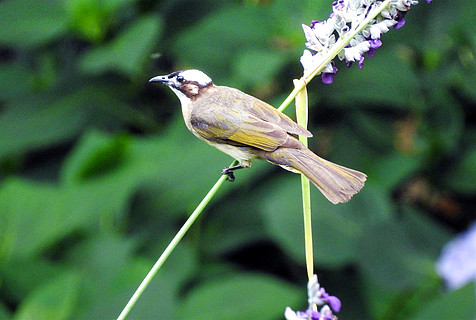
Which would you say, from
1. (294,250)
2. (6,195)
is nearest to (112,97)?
(6,195)

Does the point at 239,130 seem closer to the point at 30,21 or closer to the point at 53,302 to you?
the point at 53,302

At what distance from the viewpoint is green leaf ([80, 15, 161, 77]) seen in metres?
2.92

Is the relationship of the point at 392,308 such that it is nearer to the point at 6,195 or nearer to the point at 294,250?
the point at 294,250

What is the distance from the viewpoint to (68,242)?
2.88m

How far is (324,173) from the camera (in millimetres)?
1338

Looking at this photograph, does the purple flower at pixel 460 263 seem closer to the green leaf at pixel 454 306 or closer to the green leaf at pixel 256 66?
the green leaf at pixel 454 306

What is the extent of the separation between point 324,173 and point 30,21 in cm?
224

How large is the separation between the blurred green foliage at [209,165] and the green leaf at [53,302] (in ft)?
0.04

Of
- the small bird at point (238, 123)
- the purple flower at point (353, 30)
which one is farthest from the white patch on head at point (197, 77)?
the purple flower at point (353, 30)

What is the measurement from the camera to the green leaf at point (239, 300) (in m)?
2.58

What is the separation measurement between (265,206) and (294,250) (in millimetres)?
225

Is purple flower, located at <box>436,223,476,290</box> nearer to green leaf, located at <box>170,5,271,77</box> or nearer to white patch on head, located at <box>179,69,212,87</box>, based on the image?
green leaf, located at <box>170,5,271,77</box>

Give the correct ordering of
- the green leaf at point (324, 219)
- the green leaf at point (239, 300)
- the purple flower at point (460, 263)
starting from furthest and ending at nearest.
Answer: the green leaf at point (324, 219)
the purple flower at point (460, 263)
the green leaf at point (239, 300)

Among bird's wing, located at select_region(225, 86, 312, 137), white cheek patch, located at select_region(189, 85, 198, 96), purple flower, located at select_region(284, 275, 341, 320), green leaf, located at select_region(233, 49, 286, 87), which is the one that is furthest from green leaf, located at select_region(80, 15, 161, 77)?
purple flower, located at select_region(284, 275, 341, 320)
